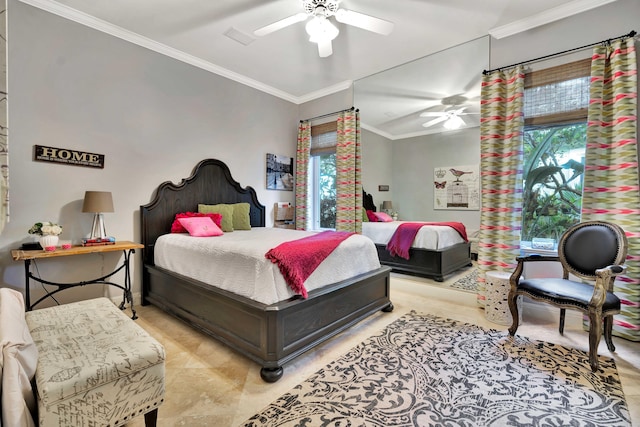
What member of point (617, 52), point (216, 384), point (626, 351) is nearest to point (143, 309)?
point (216, 384)

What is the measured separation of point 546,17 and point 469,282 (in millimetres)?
2927

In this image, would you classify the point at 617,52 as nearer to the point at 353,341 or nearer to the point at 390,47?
the point at 390,47

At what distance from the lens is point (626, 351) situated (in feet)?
7.32

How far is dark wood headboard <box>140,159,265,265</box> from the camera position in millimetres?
3318

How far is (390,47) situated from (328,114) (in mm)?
1541

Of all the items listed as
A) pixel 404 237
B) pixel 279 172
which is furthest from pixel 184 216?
pixel 404 237

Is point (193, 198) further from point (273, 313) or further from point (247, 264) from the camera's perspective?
point (273, 313)

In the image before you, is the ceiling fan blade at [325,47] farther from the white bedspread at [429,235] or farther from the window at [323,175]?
the white bedspread at [429,235]

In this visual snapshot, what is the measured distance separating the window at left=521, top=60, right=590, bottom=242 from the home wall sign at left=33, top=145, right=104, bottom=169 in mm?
4504

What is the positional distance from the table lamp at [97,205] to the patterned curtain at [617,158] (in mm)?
4488

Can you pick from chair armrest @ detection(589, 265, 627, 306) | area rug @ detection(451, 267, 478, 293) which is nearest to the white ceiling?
chair armrest @ detection(589, 265, 627, 306)

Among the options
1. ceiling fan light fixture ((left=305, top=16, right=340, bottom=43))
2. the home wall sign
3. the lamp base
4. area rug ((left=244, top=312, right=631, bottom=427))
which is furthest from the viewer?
the lamp base

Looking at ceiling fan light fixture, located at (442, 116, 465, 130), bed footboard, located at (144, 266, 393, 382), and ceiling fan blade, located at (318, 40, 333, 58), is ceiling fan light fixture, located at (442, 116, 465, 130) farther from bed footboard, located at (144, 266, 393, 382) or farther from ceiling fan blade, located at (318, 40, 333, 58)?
bed footboard, located at (144, 266, 393, 382)

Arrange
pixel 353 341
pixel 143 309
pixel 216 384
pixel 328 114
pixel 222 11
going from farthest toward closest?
pixel 328 114
pixel 143 309
pixel 222 11
pixel 353 341
pixel 216 384
